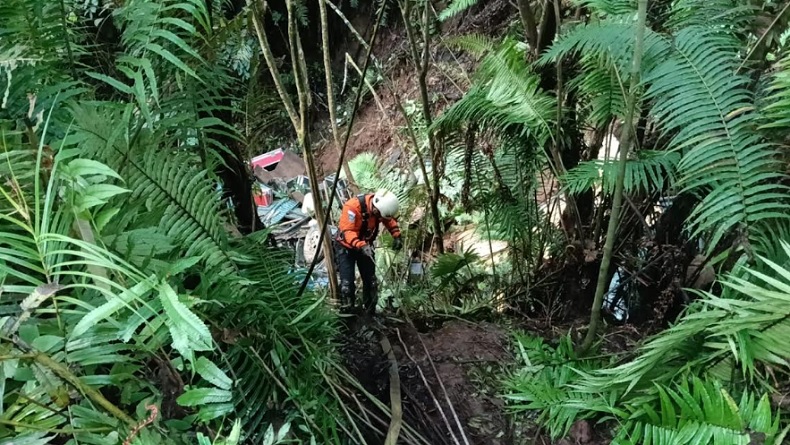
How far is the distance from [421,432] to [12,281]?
1337 millimetres

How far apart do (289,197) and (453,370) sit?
4.97 m

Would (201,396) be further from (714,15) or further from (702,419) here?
(714,15)

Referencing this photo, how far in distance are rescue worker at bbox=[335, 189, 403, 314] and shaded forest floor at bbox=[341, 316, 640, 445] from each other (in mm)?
786

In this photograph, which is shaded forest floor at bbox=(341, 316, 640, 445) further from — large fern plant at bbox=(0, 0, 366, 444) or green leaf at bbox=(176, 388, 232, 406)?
green leaf at bbox=(176, 388, 232, 406)

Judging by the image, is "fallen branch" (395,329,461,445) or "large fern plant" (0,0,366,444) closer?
"large fern plant" (0,0,366,444)

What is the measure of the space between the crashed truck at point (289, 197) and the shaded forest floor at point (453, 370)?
7.70 feet

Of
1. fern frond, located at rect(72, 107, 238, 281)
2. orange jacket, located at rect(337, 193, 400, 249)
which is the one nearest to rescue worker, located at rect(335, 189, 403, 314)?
orange jacket, located at rect(337, 193, 400, 249)

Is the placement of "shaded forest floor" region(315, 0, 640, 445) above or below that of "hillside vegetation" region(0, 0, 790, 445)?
below

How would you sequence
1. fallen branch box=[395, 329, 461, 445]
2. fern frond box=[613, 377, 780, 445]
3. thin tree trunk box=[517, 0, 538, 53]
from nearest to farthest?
fern frond box=[613, 377, 780, 445] < fallen branch box=[395, 329, 461, 445] < thin tree trunk box=[517, 0, 538, 53]

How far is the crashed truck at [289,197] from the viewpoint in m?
5.46

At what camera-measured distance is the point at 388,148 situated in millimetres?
8133

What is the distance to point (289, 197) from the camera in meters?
6.95

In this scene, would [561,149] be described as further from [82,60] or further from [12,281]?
[12,281]

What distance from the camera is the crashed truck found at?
17.9 ft
